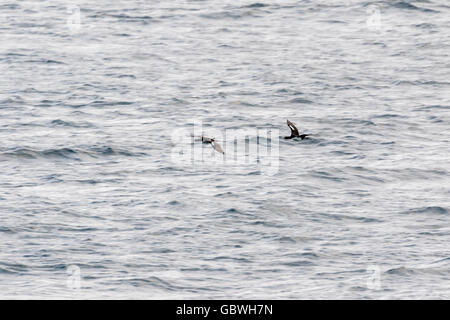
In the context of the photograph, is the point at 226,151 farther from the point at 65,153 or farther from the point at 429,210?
the point at 429,210

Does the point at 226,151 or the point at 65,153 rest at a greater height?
the point at 65,153

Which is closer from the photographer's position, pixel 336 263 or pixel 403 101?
pixel 336 263

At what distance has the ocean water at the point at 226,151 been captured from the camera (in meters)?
25.6

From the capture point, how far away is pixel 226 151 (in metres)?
→ 35.2

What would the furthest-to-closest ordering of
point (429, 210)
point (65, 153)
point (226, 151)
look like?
1. point (226, 151)
2. point (65, 153)
3. point (429, 210)

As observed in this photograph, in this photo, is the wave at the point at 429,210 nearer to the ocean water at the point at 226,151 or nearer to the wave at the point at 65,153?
the ocean water at the point at 226,151

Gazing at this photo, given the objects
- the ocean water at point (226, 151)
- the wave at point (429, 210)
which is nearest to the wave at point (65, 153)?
the ocean water at point (226, 151)

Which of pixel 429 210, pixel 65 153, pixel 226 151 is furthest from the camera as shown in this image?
pixel 226 151

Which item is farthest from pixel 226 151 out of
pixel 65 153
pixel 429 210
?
pixel 429 210

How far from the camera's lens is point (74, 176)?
32.5 m


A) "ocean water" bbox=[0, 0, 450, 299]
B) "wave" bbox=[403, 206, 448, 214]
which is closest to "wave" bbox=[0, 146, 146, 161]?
"ocean water" bbox=[0, 0, 450, 299]

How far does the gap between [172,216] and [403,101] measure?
1424 centimetres
